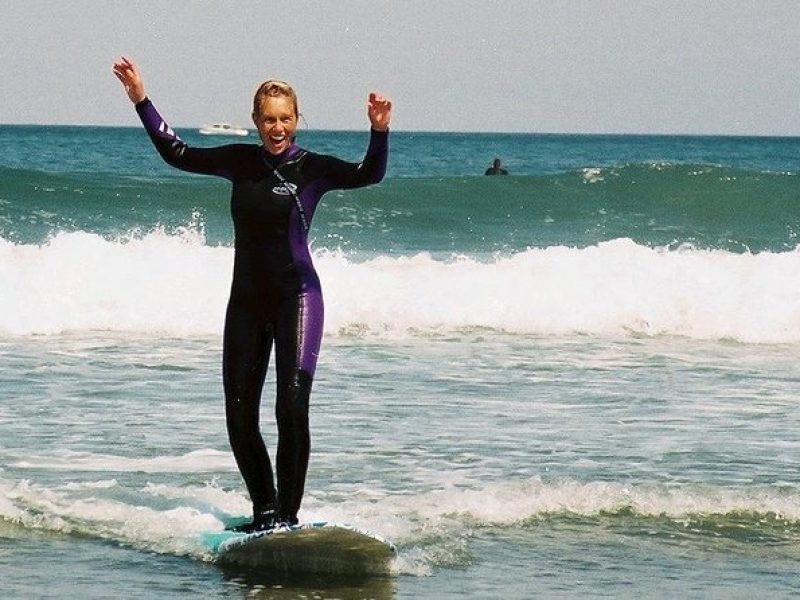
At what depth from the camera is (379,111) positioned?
6488 mm

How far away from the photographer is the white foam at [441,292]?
56.5ft

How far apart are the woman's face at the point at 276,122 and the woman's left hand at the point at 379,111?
0.38 metres

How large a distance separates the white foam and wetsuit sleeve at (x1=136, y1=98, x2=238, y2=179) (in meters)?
9.59

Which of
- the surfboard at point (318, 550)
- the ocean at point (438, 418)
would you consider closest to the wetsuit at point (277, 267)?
the surfboard at point (318, 550)

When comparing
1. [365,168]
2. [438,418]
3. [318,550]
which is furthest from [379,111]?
[438,418]

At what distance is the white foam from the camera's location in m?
17.2

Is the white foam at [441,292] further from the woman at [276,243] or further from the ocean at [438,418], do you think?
the woman at [276,243]

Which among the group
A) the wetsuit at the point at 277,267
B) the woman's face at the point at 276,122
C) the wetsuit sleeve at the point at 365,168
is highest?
the woman's face at the point at 276,122

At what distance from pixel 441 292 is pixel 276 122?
490 inches

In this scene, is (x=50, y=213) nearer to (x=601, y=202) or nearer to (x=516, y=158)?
(x=601, y=202)

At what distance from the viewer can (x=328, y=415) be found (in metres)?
10.6

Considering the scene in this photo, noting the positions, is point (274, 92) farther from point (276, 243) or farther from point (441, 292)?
point (441, 292)

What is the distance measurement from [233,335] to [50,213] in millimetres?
21559

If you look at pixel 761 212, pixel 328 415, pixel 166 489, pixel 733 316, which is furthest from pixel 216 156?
→ pixel 761 212
